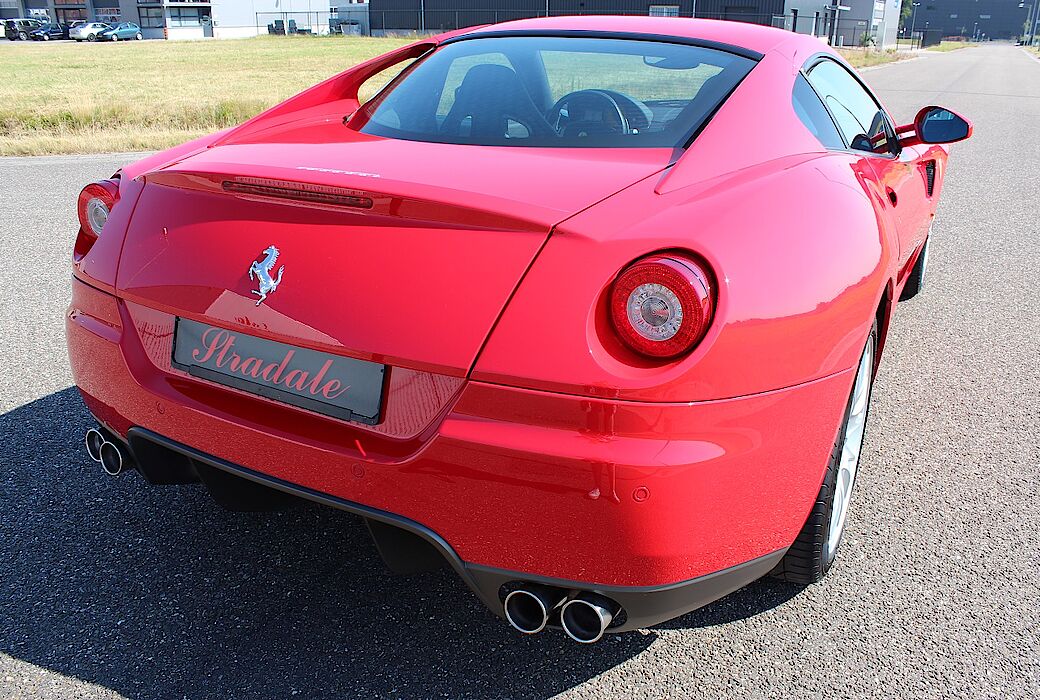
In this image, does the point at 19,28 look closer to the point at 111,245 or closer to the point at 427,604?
the point at 111,245

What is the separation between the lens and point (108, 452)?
229 centimetres

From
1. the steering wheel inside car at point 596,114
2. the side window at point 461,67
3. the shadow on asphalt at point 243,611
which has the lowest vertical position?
the shadow on asphalt at point 243,611

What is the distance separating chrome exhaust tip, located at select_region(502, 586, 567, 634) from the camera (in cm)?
175

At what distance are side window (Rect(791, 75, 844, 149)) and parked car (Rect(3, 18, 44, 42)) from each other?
241ft

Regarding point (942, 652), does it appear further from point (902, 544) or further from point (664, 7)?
point (664, 7)

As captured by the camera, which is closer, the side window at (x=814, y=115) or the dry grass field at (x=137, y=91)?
the side window at (x=814, y=115)

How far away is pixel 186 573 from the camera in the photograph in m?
2.39

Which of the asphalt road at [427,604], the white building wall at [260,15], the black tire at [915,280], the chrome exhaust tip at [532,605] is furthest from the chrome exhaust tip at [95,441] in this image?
the white building wall at [260,15]

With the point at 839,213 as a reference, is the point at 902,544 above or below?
below

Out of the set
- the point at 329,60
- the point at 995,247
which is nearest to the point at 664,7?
the point at 329,60

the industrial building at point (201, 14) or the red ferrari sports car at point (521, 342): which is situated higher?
the industrial building at point (201, 14)

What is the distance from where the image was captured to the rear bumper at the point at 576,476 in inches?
63.4

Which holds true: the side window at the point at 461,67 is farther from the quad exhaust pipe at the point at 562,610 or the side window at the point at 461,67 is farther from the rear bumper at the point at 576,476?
the quad exhaust pipe at the point at 562,610

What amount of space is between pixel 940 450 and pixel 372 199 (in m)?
2.35
